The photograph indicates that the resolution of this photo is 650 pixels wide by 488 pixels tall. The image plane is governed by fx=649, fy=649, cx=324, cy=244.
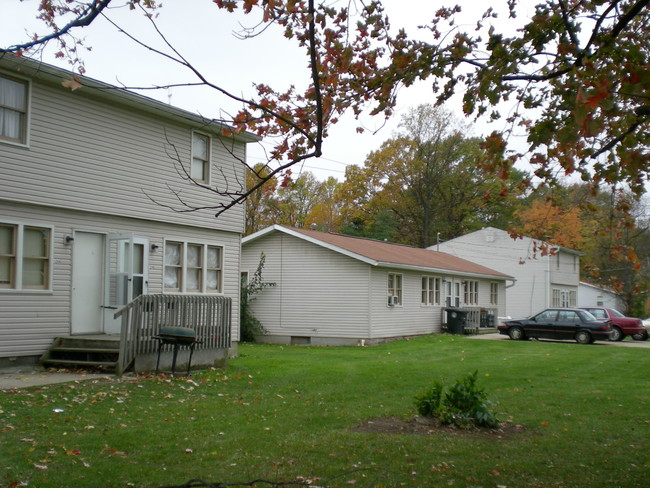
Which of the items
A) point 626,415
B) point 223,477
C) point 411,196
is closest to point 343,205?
point 411,196

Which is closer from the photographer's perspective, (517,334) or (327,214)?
(517,334)

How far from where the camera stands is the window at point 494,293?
120 ft

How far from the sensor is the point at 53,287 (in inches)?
538

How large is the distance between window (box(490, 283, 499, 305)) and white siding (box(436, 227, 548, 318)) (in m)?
4.58

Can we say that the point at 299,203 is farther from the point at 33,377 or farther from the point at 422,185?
the point at 33,377

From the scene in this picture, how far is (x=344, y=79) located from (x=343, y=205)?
4623 centimetres

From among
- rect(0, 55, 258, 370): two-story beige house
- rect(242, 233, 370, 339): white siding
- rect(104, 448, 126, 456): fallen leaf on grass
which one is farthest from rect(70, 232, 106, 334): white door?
rect(242, 233, 370, 339): white siding

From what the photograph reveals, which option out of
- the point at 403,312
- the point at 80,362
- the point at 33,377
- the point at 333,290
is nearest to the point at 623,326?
the point at 403,312

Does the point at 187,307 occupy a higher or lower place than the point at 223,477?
higher

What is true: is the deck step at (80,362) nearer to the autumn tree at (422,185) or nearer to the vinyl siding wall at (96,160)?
the vinyl siding wall at (96,160)

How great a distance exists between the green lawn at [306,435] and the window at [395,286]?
11.9 meters

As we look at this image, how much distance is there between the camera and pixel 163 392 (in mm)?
10664

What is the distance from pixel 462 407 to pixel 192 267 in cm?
Result: 1030

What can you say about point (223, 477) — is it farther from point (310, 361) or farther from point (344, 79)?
point (310, 361)
